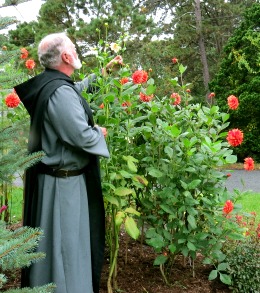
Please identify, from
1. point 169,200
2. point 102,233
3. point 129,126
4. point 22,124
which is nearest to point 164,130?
point 129,126

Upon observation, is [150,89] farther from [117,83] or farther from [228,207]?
[228,207]

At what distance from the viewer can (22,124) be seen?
255 centimetres

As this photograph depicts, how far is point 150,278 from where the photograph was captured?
375cm

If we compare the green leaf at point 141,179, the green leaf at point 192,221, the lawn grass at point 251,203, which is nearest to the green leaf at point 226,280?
the green leaf at point 192,221

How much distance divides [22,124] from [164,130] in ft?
3.48

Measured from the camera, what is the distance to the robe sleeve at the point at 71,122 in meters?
2.67

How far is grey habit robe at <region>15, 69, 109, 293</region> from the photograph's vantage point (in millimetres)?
2711

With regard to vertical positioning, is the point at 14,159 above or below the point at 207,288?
above

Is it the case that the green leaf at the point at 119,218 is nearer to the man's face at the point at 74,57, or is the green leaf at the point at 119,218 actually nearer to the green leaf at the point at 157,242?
the green leaf at the point at 157,242

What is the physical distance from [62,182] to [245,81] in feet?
43.9

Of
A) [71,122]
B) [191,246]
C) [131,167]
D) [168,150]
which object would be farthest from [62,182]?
[191,246]

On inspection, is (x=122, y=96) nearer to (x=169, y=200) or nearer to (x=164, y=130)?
(x=164, y=130)

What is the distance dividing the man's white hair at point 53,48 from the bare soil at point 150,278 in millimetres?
1629

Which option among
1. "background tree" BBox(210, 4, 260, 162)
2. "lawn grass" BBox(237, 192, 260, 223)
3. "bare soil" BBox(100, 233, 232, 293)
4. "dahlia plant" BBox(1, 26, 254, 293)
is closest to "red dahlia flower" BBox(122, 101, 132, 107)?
"dahlia plant" BBox(1, 26, 254, 293)
